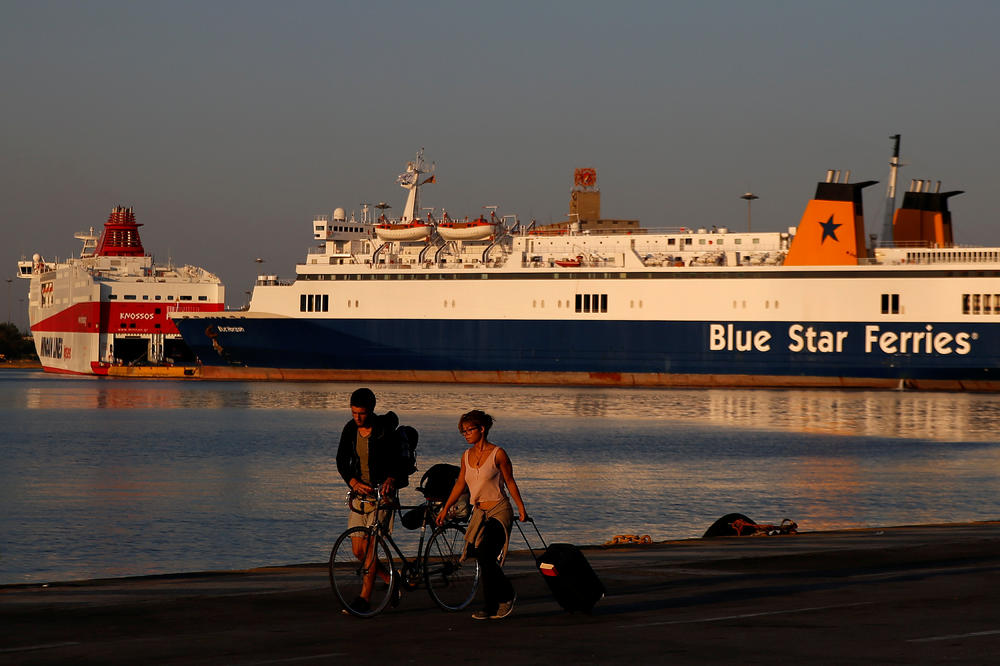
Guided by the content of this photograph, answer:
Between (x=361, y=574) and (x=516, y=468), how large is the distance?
53.9 feet

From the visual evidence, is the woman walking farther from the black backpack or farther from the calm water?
the calm water

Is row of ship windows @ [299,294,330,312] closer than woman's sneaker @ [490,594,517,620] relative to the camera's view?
No

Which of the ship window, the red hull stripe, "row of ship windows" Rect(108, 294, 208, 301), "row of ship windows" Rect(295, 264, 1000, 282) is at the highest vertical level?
"row of ship windows" Rect(295, 264, 1000, 282)

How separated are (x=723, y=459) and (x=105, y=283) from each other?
59.8 m

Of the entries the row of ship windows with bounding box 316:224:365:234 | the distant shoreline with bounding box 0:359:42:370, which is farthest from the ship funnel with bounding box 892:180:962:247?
the distant shoreline with bounding box 0:359:42:370

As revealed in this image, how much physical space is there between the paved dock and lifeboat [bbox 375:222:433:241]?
5159cm

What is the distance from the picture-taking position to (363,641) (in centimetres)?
718

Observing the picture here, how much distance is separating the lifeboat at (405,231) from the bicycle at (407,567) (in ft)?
176

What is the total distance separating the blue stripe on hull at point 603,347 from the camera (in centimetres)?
5169

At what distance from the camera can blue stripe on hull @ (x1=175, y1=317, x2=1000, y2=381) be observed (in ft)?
170

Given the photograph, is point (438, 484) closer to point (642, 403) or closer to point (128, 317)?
point (642, 403)

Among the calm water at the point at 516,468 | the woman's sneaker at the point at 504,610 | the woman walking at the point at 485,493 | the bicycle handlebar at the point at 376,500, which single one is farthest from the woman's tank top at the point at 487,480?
the calm water at the point at 516,468

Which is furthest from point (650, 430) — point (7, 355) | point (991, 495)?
point (7, 355)

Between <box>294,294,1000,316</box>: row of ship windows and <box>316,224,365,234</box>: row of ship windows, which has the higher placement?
<box>316,224,365,234</box>: row of ship windows
